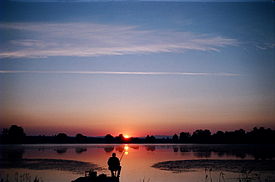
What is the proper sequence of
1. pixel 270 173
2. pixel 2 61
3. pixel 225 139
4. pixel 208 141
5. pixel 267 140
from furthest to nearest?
pixel 208 141 < pixel 225 139 < pixel 267 140 < pixel 270 173 < pixel 2 61

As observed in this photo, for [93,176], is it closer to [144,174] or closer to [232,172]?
[144,174]

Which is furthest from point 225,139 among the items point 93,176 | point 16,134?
point 93,176

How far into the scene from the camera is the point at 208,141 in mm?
62719

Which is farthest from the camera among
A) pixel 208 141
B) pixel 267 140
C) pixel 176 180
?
pixel 208 141

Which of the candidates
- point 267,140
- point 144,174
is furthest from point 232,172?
point 267,140

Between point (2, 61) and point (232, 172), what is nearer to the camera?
point (2, 61)

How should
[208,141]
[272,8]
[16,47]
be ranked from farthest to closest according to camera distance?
[208,141], [16,47], [272,8]

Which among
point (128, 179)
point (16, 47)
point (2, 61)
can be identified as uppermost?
point (16, 47)

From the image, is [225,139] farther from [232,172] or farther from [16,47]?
[16,47]

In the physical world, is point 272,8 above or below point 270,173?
above

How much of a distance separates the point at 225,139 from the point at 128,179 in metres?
51.5

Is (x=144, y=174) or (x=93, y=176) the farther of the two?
(x=144, y=174)

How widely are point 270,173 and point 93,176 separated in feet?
23.2

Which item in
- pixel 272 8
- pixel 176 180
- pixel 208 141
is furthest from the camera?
pixel 208 141
